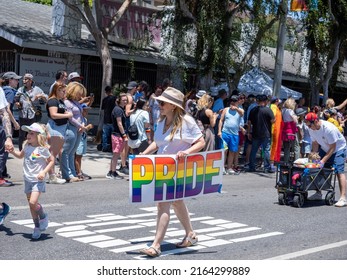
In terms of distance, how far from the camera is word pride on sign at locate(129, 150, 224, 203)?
6.77 m

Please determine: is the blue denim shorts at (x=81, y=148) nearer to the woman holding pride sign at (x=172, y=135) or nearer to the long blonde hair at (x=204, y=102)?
the long blonde hair at (x=204, y=102)

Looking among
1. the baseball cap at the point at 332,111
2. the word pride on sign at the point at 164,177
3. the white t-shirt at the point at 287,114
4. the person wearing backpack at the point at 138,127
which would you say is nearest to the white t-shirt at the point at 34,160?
the word pride on sign at the point at 164,177

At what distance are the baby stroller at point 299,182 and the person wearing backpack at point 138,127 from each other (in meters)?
3.11

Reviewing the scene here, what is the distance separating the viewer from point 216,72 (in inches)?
765

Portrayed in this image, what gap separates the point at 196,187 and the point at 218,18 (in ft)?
36.9

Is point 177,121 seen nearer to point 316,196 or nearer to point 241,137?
point 316,196

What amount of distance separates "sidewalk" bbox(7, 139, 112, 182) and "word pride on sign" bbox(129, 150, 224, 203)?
5.69 meters

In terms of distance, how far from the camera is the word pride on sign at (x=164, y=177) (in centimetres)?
677

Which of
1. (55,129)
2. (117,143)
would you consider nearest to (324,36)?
(117,143)

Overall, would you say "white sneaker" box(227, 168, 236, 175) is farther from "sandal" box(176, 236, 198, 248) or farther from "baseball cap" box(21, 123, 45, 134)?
"baseball cap" box(21, 123, 45, 134)

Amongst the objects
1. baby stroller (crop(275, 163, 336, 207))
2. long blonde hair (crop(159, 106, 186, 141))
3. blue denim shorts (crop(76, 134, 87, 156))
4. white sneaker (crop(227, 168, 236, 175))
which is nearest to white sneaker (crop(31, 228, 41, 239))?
long blonde hair (crop(159, 106, 186, 141))

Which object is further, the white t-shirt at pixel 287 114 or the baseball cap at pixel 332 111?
the white t-shirt at pixel 287 114

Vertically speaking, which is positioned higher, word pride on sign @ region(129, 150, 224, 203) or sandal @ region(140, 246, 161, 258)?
word pride on sign @ region(129, 150, 224, 203)
